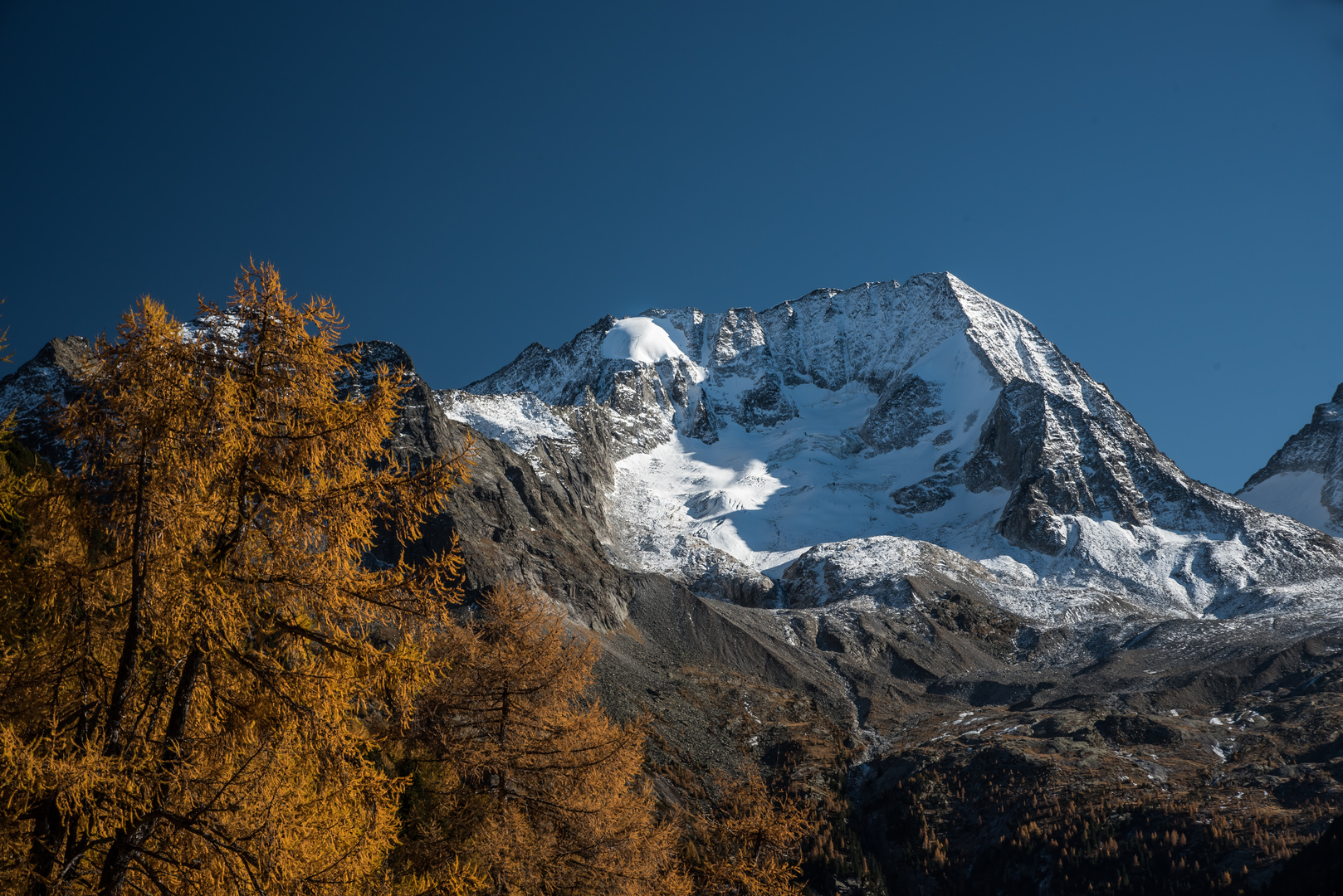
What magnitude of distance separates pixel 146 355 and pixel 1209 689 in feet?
306

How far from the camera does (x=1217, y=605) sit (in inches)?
4537

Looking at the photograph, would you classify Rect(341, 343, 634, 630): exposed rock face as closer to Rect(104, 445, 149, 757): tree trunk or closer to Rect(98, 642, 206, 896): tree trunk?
Rect(98, 642, 206, 896): tree trunk

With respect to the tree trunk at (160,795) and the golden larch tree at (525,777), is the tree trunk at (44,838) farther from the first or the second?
the golden larch tree at (525,777)

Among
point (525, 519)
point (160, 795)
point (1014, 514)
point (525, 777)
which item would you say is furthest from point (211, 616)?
point (1014, 514)

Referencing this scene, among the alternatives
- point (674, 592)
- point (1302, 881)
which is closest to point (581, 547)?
point (674, 592)

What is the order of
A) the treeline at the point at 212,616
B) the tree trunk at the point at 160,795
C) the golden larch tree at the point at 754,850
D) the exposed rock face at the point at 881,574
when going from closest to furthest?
1. the tree trunk at the point at 160,795
2. the treeline at the point at 212,616
3. the golden larch tree at the point at 754,850
4. the exposed rock face at the point at 881,574

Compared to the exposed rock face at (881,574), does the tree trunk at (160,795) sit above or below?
below

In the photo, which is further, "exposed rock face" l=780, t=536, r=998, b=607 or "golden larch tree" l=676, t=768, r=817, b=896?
"exposed rock face" l=780, t=536, r=998, b=607

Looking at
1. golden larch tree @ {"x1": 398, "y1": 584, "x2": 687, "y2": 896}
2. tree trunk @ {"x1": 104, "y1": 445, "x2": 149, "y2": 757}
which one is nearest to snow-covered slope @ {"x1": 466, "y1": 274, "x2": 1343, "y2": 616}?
golden larch tree @ {"x1": 398, "y1": 584, "x2": 687, "y2": 896}

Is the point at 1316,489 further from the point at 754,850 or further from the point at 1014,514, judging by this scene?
the point at 754,850

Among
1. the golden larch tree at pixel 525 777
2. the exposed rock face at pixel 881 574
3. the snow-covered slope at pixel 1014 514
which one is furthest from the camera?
the snow-covered slope at pixel 1014 514

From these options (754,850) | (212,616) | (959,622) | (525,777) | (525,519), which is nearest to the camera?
(212,616)

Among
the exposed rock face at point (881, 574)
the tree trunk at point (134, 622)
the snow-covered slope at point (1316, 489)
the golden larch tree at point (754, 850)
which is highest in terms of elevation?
the snow-covered slope at point (1316, 489)

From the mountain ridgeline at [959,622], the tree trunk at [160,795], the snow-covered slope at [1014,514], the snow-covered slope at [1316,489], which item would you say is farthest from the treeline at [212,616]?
the snow-covered slope at [1316,489]
